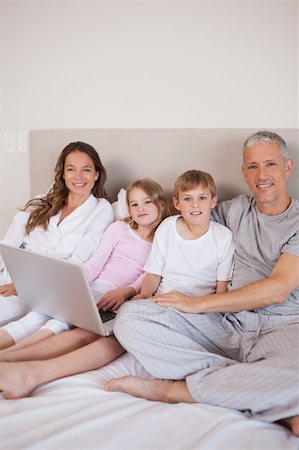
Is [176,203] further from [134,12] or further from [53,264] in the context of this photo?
[134,12]

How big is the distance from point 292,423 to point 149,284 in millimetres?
727

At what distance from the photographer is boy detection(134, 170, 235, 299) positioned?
1.59 meters

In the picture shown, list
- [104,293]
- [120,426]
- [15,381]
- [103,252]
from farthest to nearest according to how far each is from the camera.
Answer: [103,252] < [104,293] < [15,381] < [120,426]

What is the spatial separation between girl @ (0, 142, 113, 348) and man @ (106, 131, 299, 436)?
53 cm

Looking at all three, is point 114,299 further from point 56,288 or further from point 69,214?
Result: point 69,214

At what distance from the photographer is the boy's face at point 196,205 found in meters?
1.60

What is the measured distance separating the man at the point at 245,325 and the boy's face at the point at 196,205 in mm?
116

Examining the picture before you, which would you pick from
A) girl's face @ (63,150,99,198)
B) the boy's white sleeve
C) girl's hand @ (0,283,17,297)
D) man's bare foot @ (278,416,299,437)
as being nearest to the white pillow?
girl's face @ (63,150,99,198)

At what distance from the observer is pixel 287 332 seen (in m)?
1.31

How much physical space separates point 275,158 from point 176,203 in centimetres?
40

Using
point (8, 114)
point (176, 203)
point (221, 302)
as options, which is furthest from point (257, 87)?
point (8, 114)

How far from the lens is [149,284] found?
1633 millimetres

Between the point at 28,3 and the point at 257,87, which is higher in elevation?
the point at 28,3

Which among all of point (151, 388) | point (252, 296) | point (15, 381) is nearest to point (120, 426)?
point (151, 388)
